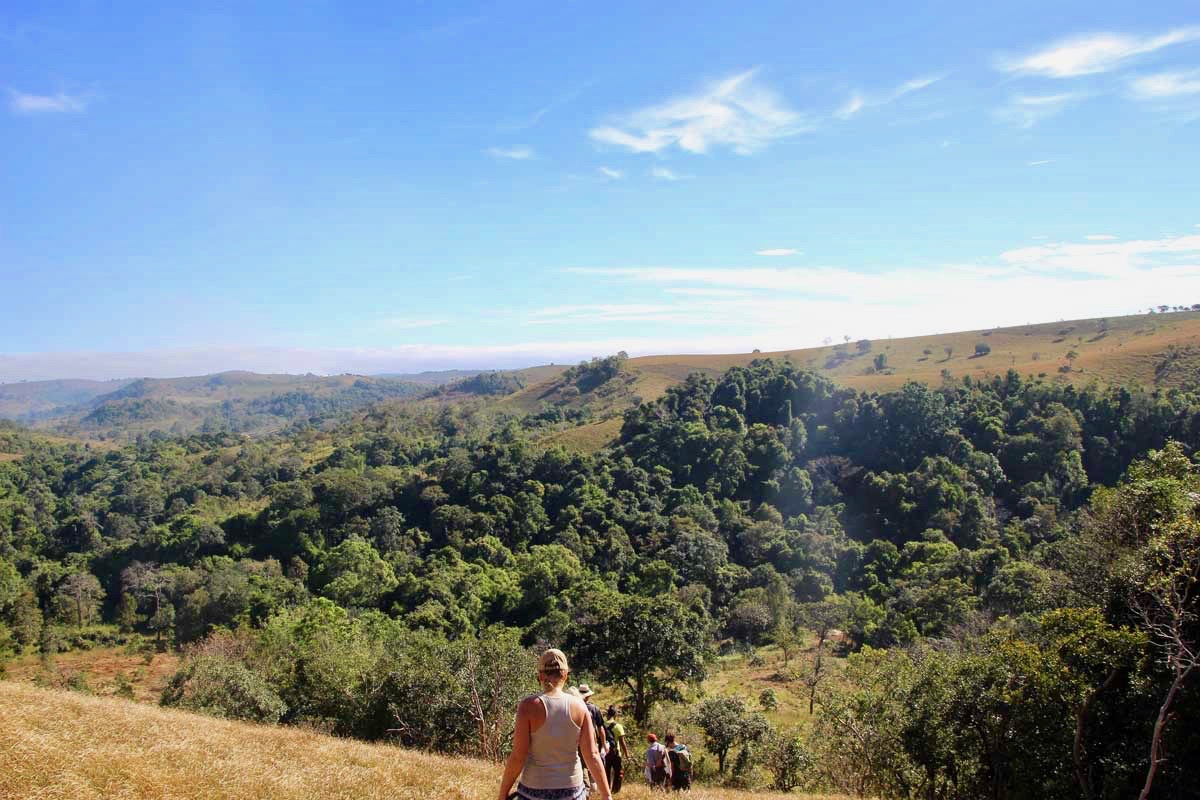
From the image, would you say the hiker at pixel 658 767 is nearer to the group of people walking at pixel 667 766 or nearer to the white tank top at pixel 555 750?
the group of people walking at pixel 667 766

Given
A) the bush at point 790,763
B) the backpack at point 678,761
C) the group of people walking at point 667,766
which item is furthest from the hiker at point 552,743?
the bush at point 790,763

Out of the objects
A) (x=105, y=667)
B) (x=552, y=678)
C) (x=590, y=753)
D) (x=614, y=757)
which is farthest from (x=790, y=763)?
(x=105, y=667)

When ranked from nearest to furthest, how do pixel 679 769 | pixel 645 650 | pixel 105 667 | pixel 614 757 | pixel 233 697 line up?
pixel 614 757 → pixel 679 769 → pixel 233 697 → pixel 645 650 → pixel 105 667

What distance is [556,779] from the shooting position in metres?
4.82

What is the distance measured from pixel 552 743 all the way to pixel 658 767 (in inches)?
255

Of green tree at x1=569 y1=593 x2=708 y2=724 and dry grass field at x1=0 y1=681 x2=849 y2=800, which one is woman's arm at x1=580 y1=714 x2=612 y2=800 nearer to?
dry grass field at x1=0 y1=681 x2=849 y2=800

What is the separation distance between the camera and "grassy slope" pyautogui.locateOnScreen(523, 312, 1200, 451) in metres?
Result: 78.9

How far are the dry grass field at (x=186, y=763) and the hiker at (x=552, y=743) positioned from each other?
5.01 m

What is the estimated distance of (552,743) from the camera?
4.74 meters

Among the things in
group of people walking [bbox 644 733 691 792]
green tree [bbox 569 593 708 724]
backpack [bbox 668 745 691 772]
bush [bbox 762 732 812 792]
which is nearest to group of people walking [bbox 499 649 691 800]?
group of people walking [bbox 644 733 691 792]

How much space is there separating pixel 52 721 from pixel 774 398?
8297 cm

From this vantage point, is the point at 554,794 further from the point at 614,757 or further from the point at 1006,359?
the point at 1006,359

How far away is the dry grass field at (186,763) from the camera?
25.1 ft

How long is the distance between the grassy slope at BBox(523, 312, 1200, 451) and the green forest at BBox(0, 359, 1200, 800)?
32.6 feet
